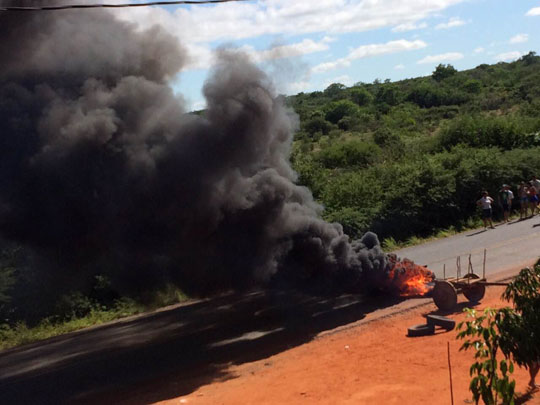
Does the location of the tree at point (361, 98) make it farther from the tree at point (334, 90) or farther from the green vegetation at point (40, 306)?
the green vegetation at point (40, 306)

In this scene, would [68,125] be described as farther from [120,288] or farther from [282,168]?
[282,168]

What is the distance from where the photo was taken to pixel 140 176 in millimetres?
14812

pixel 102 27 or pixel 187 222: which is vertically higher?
pixel 102 27

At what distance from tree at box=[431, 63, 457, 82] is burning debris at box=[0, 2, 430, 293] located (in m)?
87.4

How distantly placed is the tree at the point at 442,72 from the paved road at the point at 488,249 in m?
77.4

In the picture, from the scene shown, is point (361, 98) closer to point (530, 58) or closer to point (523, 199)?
point (530, 58)

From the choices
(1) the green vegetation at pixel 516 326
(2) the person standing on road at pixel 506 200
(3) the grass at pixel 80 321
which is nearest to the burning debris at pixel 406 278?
(3) the grass at pixel 80 321

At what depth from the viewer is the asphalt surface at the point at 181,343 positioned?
12641mm

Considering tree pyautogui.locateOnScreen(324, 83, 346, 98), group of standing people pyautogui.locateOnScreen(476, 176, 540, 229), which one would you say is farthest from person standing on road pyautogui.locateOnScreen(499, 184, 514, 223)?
tree pyautogui.locateOnScreen(324, 83, 346, 98)

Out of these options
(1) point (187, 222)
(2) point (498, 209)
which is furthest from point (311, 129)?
(1) point (187, 222)

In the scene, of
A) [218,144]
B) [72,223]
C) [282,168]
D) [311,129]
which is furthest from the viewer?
[311,129]

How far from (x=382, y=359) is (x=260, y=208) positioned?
552 centimetres

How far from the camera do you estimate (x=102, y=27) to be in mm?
17234

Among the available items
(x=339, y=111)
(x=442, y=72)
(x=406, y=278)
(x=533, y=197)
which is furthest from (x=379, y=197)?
(x=442, y=72)
